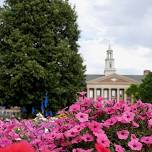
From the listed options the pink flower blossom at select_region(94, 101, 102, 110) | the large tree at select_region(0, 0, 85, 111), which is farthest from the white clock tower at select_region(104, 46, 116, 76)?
the pink flower blossom at select_region(94, 101, 102, 110)

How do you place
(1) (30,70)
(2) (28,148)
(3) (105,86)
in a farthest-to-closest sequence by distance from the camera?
(3) (105,86), (1) (30,70), (2) (28,148)

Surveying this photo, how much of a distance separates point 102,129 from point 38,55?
106ft

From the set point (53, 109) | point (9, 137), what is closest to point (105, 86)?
point (53, 109)

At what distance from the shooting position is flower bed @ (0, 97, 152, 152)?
4867 millimetres

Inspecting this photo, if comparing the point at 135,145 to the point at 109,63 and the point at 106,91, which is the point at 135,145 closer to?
the point at 106,91

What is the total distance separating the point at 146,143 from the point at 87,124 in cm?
55

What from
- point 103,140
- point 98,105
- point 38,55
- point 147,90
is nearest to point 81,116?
point 98,105

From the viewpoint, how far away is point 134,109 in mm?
5441

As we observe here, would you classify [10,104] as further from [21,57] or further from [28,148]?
[28,148]

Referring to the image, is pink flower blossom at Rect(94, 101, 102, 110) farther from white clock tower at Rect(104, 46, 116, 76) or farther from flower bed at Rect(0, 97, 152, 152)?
white clock tower at Rect(104, 46, 116, 76)

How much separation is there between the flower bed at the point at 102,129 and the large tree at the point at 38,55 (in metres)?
29.6

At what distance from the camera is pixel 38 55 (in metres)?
37.2

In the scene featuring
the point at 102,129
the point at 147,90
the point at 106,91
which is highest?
the point at 102,129

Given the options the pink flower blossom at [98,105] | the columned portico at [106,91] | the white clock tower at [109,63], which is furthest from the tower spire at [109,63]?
the pink flower blossom at [98,105]
